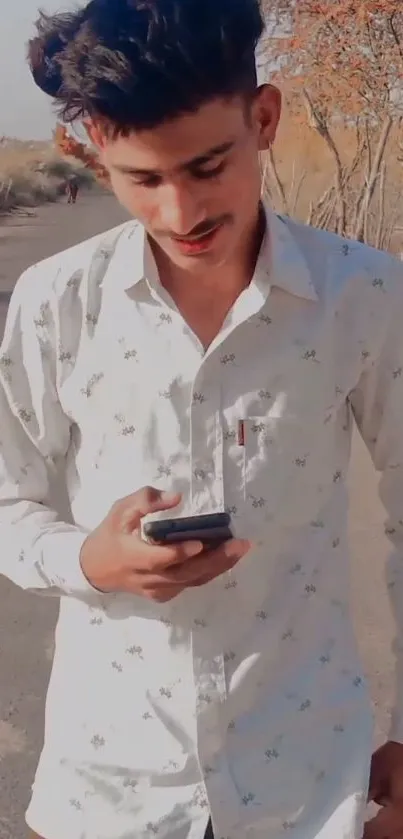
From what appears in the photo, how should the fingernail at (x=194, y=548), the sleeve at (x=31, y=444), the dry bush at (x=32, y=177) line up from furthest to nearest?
1. the dry bush at (x=32, y=177)
2. the sleeve at (x=31, y=444)
3. the fingernail at (x=194, y=548)

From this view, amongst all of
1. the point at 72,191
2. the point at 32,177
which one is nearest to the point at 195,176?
the point at 72,191

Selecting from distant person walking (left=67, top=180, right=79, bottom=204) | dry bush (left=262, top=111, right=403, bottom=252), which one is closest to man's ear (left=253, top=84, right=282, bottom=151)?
dry bush (left=262, top=111, right=403, bottom=252)

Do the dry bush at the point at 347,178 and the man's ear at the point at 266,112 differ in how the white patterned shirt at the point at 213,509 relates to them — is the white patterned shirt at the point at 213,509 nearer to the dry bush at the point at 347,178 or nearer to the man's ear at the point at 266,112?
the man's ear at the point at 266,112

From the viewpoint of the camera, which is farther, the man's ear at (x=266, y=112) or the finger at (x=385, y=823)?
the finger at (x=385, y=823)

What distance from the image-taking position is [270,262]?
4.39ft

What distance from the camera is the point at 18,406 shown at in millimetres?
1392

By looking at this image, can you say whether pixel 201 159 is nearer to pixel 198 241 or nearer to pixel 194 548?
pixel 198 241

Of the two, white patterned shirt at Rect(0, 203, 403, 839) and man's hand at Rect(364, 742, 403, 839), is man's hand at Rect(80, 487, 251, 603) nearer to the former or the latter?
white patterned shirt at Rect(0, 203, 403, 839)

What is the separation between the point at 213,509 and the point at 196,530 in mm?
186

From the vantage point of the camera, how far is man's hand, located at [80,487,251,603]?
44.9 inches

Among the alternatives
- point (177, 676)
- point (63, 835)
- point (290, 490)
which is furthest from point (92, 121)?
point (63, 835)

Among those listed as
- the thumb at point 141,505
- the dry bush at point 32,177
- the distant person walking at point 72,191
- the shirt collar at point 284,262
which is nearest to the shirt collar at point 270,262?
the shirt collar at point 284,262

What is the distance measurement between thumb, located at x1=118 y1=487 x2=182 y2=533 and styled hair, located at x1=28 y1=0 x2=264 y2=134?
1.27 feet

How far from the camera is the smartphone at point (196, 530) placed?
1.13m
